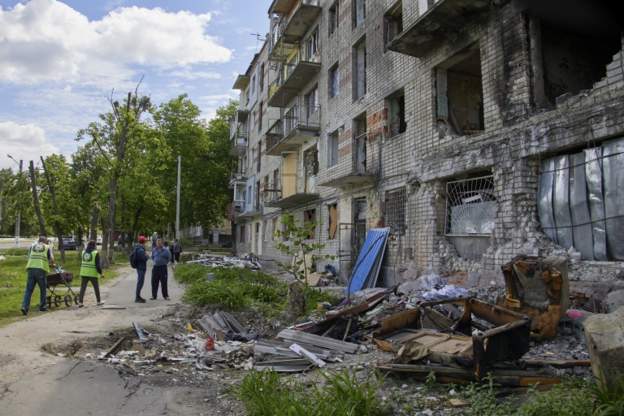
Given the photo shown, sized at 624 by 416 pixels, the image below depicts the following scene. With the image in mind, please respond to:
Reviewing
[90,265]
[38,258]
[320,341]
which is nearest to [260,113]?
[90,265]

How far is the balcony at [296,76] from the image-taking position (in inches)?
710

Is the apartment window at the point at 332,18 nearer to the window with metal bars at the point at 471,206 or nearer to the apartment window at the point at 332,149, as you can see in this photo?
the apartment window at the point at 332,149

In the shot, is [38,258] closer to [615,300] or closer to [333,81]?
[615,300]

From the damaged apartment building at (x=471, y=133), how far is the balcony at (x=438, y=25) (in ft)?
0.11

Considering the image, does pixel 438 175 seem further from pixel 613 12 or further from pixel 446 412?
pixel 446 412

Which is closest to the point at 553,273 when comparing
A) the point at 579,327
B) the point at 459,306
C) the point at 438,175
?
the point at 579,327

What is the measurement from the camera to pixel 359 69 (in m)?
15.3

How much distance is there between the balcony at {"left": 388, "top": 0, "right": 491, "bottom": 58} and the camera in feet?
28.9

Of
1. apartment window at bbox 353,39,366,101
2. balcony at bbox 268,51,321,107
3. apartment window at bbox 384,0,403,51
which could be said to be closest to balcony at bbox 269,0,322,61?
balcony at bbox 268,51,321,107

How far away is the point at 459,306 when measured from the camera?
7.19 m

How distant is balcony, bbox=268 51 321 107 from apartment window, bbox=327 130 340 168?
10.2 ft

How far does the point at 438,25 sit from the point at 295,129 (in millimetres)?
9056

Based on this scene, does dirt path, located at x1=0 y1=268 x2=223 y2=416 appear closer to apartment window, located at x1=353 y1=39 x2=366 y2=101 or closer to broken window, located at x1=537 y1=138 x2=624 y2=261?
broken window, located at x1=537 y1=138 x2=624 y2=261

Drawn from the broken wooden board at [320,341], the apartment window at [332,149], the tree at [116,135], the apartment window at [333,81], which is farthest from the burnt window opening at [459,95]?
the tree at [116,135]
